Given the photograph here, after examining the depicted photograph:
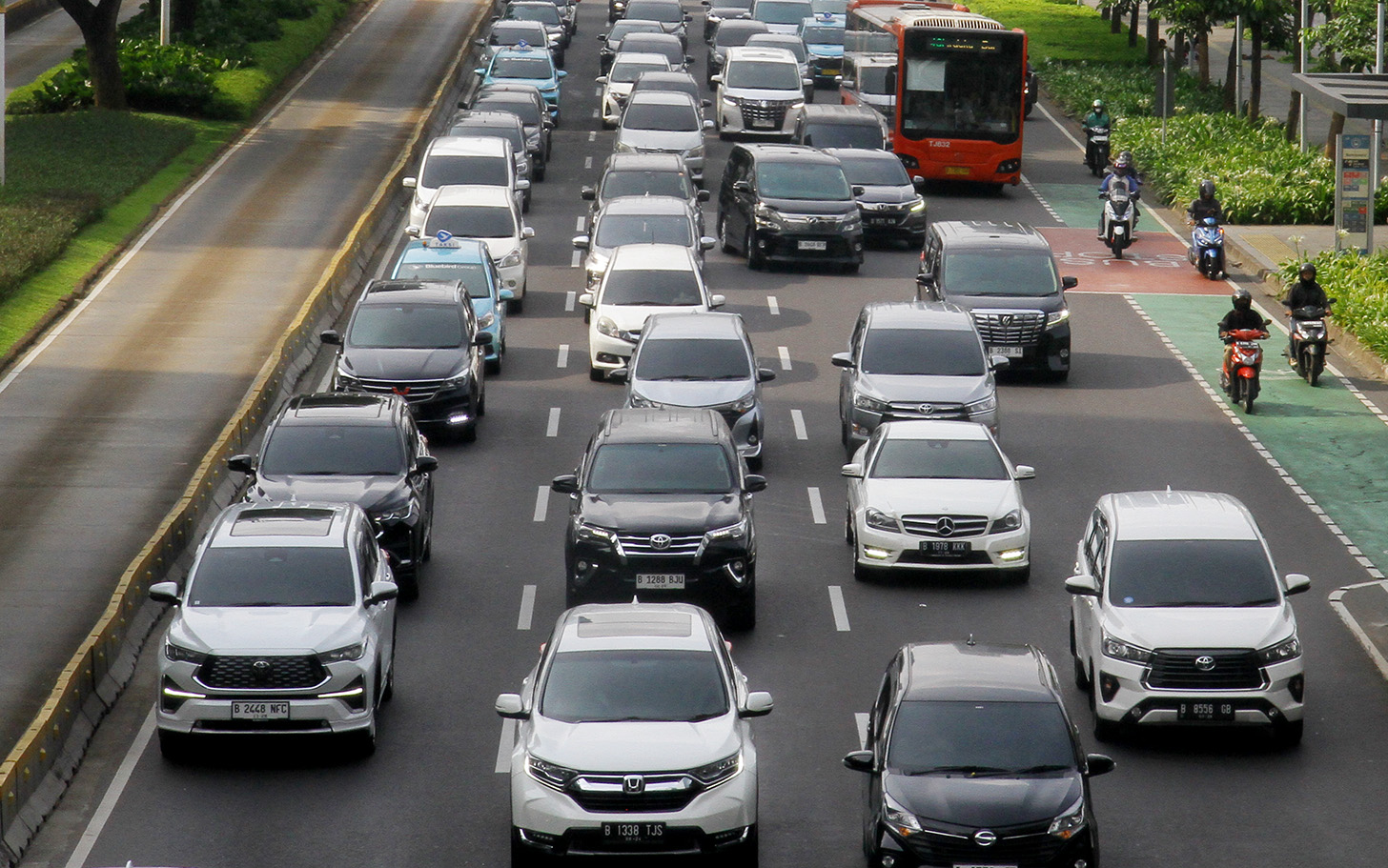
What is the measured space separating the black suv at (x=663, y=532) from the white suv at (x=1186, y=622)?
3.18 meters

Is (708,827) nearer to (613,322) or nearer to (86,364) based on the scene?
(613,322)

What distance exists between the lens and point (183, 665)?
16.3 metres

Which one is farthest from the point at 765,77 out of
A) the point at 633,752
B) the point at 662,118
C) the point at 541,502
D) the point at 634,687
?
the point at 633,752

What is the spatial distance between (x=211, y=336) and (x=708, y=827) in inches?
803

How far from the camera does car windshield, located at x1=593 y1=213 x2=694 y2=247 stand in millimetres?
34375

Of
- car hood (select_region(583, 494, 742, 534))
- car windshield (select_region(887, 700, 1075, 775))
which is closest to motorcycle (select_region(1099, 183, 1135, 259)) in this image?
car hood (select_region(583, 494, 742, 534))

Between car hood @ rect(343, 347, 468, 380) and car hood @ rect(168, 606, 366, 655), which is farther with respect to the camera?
car hood @ rect(343, 347, 468, 380)

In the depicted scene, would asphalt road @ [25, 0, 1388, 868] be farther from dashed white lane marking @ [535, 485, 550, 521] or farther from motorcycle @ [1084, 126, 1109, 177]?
motorcycle @ [1084, 126, 1109, 177]

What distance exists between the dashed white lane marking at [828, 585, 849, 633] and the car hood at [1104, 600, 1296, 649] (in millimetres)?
3473

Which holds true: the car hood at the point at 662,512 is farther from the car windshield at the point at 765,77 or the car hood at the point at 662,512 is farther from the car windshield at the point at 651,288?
the car windshield at the point at 765,77

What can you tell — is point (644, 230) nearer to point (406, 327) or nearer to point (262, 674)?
point (406, 327)

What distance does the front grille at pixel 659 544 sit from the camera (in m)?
19.6

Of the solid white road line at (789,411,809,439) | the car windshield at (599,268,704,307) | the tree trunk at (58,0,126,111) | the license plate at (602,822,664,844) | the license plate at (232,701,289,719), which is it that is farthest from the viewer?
the tree trunk at (58,0,126,111)

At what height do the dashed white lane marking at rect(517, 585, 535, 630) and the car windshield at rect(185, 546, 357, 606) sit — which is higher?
the car windshield at rect(185, 546, 357, 606)
